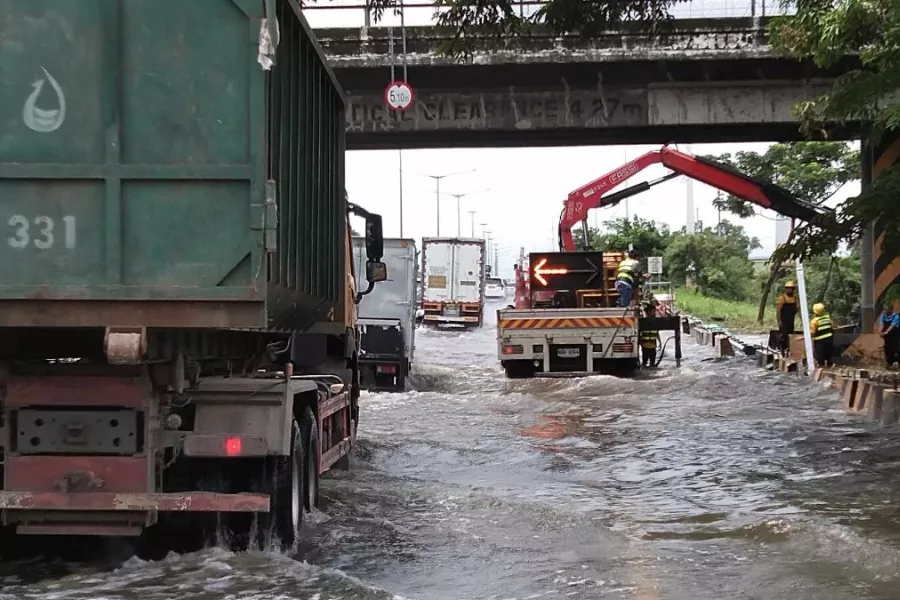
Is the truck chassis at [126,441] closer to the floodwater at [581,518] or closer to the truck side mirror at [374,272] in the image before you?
the floodwater at [581,518]

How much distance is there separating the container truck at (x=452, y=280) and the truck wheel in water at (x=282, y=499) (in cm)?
3247

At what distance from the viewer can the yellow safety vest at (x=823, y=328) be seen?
1834cm

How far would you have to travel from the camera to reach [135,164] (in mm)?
4965

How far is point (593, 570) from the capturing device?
254 inches

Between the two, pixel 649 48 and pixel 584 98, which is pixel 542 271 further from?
pixel 649 48

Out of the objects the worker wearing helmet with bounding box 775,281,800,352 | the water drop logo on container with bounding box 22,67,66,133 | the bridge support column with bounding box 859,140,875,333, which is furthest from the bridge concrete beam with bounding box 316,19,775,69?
the water drop logo on container with bounding box 22,67,66,133

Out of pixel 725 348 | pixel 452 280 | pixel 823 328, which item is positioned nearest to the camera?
pixel 823 328

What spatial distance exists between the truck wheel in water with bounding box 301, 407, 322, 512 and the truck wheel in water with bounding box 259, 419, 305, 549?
46 cm

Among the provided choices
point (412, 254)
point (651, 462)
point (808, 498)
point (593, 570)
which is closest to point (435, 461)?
point (651, 462)

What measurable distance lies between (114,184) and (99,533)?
6.20ft

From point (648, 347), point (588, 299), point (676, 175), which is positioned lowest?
point (648, 347)

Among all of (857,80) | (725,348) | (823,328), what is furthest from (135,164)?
(725,348)

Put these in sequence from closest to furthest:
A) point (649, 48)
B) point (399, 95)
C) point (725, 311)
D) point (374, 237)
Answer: point (374, 237)
point (399, 95)
point (649, 48)
point (725, 311)

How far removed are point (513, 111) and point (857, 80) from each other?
9.89m
